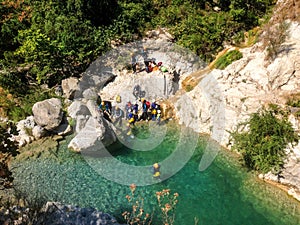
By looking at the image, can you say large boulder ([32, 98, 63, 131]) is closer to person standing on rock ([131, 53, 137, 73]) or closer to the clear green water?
the clear green water

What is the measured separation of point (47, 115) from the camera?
17.0 metres

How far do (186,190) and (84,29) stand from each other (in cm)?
1400

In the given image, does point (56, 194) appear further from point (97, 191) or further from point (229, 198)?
point (229, 198)

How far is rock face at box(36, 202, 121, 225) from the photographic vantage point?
393 inches

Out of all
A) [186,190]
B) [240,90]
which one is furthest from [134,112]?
[186,190]

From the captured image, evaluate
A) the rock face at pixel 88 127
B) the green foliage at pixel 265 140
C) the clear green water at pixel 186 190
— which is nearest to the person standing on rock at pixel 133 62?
the rock face at pixel 88 127

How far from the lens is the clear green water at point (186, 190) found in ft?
40.3

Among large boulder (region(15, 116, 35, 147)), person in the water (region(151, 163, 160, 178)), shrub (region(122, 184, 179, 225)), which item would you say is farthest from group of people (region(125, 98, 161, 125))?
shrub (region(122, 184, 179, 225))

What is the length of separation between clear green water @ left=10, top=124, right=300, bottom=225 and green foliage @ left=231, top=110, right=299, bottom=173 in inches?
32.6

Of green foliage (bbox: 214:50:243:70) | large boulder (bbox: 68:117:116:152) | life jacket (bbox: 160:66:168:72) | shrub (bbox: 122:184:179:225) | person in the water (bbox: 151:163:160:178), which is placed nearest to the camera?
shrub (bbox: 122:184:179:225)

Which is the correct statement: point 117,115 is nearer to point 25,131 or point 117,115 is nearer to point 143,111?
point 143,111

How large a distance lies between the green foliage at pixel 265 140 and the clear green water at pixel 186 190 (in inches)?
32.6

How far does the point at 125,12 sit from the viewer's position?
2281 centimetres

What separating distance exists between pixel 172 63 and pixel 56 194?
12.6 m
